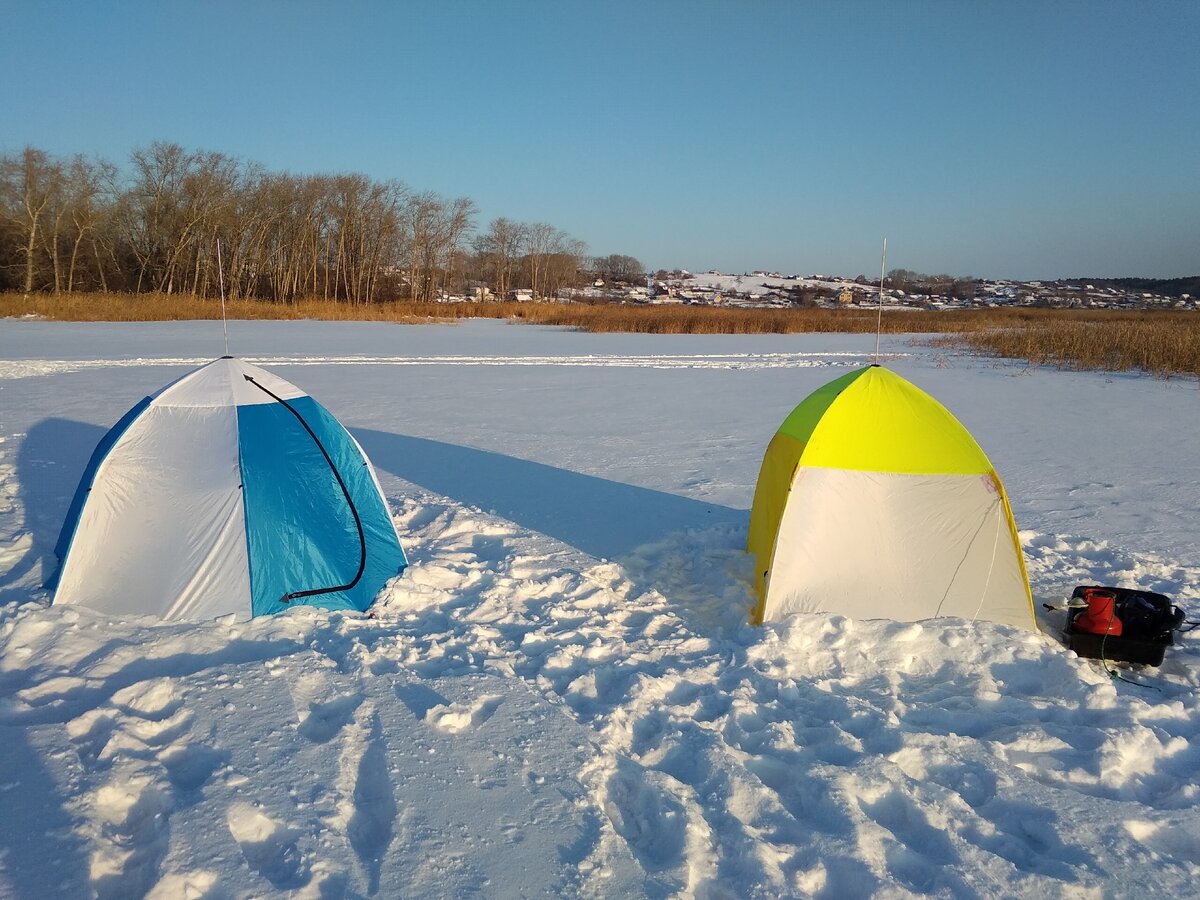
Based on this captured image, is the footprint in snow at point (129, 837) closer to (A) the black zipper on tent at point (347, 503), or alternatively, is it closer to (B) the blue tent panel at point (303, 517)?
(B) the blue tent panel at point (303, 517)

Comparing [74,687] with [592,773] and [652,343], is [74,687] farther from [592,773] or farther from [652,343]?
[652,343]

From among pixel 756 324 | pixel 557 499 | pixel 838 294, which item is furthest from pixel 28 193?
pixel 838 294

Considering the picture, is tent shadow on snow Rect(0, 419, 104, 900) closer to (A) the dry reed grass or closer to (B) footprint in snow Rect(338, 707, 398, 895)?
(B) footprint in snow Rect(338, 707, 398, 895)

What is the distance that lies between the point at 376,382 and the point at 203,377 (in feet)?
33.9

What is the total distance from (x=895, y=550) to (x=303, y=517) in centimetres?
370

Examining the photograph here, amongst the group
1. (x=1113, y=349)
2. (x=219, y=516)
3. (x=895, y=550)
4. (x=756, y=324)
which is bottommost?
(x=895, y=550)

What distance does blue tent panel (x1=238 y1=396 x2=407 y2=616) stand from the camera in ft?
15.2

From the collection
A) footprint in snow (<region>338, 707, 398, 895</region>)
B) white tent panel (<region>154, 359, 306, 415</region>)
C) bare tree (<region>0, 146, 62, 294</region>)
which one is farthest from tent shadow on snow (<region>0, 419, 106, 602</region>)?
bare tree (<region>0, 146, 62, 294</region>)

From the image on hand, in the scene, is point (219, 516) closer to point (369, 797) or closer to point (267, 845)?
point (369, 797)

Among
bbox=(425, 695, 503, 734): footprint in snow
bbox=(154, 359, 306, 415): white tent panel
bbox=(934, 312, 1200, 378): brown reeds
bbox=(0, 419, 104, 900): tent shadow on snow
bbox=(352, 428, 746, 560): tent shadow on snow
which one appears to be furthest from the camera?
bbox=(934, 312, 1200, 378): brown reeds

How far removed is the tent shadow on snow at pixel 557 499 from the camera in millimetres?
6480

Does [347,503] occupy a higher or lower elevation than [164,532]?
higher

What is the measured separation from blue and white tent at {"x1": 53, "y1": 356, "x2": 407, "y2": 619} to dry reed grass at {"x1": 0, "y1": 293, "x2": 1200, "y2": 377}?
18.4 meters

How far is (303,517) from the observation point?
4.80 metres
